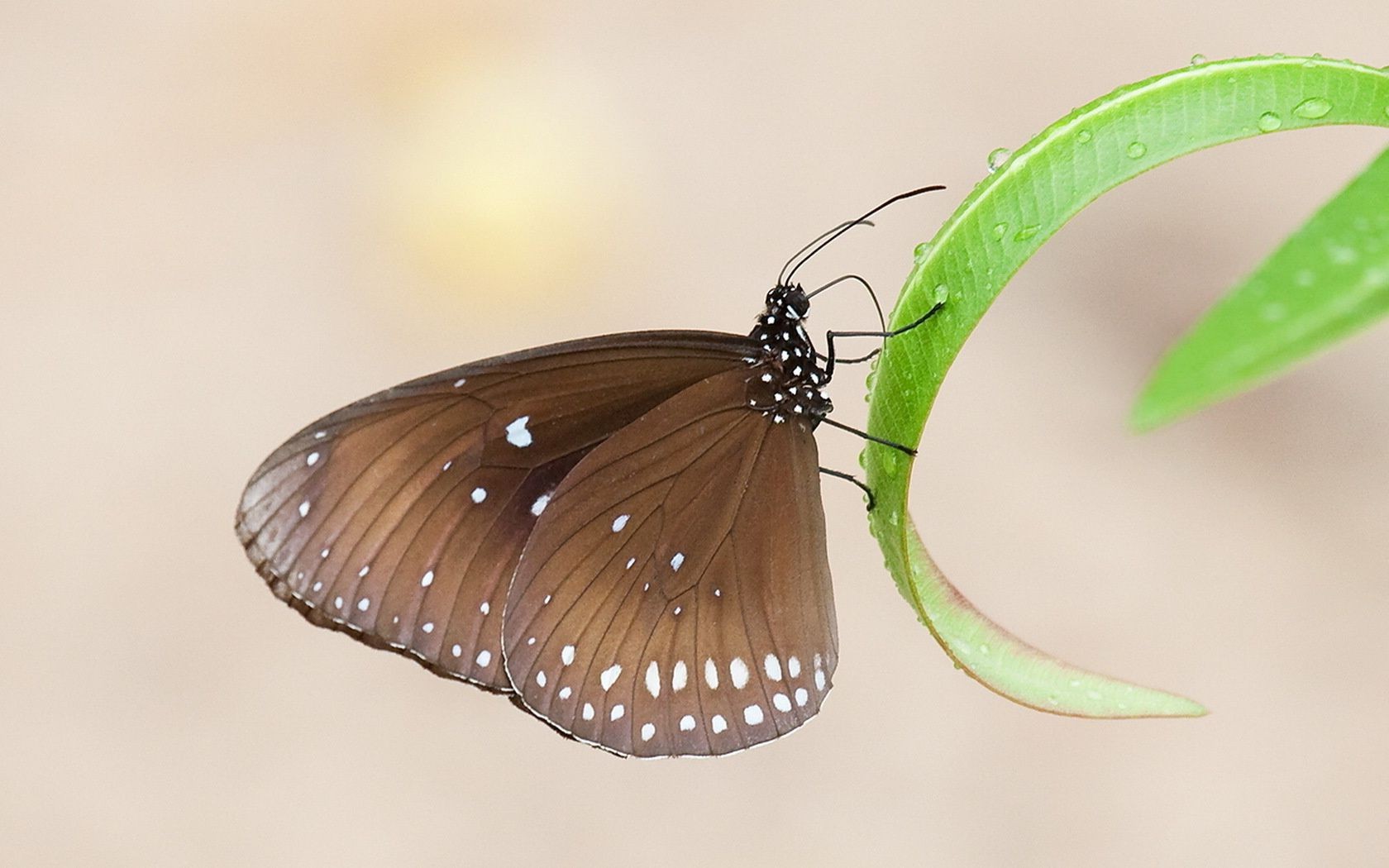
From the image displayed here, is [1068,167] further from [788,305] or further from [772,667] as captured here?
[772,667]

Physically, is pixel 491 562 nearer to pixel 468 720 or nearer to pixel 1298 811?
pixel 468 720

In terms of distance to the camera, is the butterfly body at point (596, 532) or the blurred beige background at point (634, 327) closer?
the butterfly body at point (596, 532)

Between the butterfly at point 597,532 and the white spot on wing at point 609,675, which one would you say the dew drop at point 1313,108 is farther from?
the white spot on wing at point 609,675

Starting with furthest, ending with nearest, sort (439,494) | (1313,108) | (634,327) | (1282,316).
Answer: (634,327) → (439,494) → (1313,108) → (1282,316)

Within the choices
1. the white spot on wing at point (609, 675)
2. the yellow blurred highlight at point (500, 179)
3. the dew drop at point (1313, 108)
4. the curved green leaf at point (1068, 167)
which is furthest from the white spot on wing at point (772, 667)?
the yellow blurred highlight at point (500, 179)

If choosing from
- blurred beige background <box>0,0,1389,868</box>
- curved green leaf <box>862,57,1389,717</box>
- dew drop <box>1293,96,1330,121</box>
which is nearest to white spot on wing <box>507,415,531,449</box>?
curved green leaf <box>862,57,1389,717</box>

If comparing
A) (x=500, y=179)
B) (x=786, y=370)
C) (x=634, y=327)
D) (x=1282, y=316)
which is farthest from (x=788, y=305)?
(x=500, y=179)

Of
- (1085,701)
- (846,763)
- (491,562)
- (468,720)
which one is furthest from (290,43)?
(1085,701)
